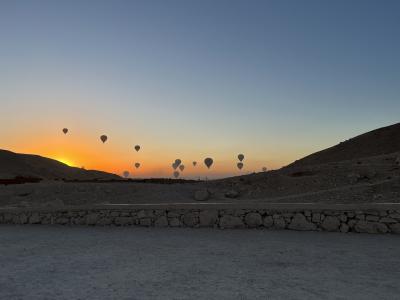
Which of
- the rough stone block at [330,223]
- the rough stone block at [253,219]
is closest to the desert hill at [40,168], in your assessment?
the rough stone block at [253,219]

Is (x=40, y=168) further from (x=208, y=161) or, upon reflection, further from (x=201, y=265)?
(x=201, y=265)

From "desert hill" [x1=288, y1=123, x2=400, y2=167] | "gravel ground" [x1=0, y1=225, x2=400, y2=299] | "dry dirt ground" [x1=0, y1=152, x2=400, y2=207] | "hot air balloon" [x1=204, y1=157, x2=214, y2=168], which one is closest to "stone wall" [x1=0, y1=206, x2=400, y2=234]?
"gravel ground" [x1=0, y1=225, x2=400, y2=299]

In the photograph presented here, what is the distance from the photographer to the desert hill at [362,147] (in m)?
78.0

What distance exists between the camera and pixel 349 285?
7859 mm

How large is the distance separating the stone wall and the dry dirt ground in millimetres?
10525

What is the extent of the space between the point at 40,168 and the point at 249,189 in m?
94.6

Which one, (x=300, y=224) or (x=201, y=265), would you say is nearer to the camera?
(x=201, y=265)

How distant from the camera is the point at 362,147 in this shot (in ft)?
270

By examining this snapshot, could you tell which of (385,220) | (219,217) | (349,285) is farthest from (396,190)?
(349,285)

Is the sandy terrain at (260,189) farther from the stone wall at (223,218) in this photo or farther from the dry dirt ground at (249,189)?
the stone wall at (223,218)

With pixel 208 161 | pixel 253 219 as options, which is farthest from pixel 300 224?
pixel 208 161

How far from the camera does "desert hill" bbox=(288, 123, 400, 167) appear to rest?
78.0 meters

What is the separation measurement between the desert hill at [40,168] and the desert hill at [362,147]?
54.0m

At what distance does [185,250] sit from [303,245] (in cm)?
338
